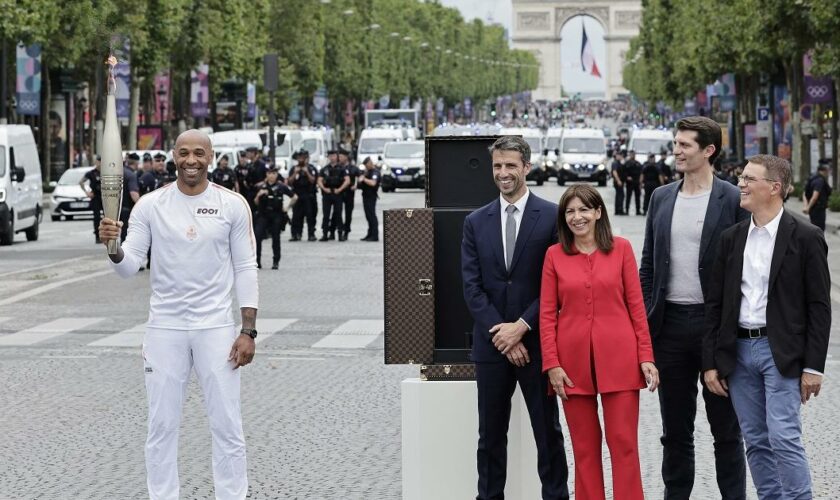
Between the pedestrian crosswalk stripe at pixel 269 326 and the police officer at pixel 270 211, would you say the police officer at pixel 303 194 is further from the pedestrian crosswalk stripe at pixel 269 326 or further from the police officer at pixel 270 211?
the pedestrian crosswalk stripe at pixel 269 326

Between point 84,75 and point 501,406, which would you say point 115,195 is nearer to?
point 501,406

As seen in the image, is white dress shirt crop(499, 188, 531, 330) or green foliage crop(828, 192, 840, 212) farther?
green foliage crop(828, 192, 840, 212)

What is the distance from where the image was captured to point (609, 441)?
24.9 ft

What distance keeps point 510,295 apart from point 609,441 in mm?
731

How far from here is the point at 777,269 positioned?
751 cm

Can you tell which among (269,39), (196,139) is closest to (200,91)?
(269,39)

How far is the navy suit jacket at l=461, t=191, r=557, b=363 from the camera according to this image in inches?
308

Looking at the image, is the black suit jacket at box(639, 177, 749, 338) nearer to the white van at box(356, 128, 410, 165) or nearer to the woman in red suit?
the woman in red suit

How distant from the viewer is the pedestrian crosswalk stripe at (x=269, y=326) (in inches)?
713

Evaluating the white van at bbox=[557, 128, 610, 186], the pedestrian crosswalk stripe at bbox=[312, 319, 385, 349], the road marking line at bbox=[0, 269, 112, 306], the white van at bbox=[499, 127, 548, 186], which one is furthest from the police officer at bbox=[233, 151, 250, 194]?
the white van at bbox=[499, 127, 548, 186]

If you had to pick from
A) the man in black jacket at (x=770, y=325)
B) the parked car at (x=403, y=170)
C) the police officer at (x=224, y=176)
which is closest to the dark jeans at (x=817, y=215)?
the police officer at (x=224, y=176)

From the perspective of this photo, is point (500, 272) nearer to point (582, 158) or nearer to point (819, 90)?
point (819, 90)

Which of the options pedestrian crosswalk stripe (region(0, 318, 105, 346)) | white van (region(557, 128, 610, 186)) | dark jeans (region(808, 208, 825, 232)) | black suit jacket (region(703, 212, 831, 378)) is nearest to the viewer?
black suit jacket (region(703, 212, 831, 378))

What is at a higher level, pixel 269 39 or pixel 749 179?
pixel 269 39
